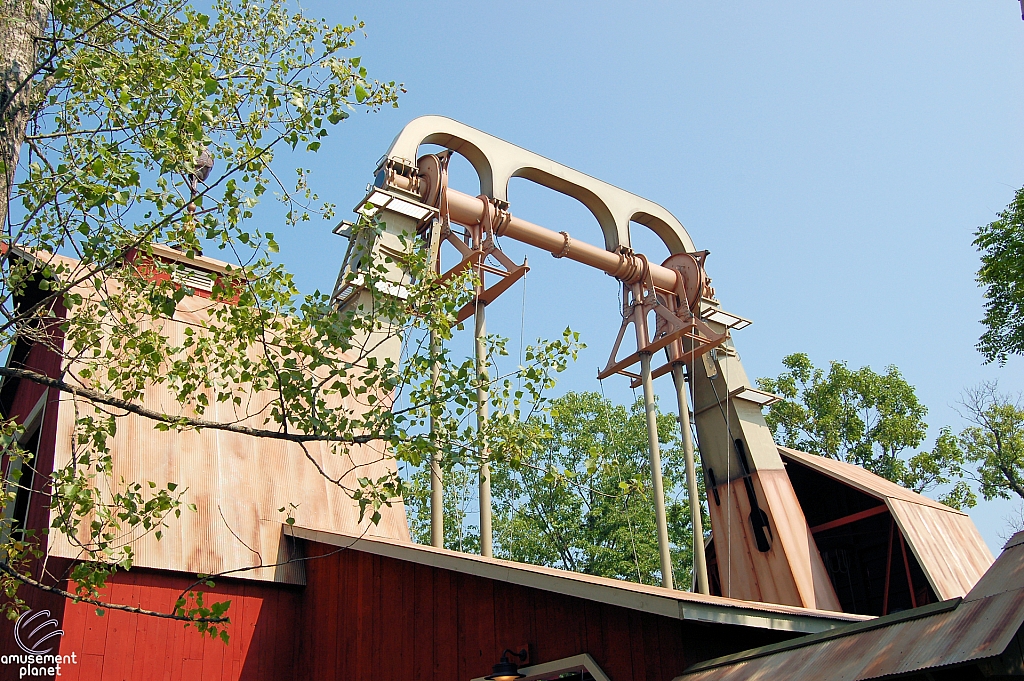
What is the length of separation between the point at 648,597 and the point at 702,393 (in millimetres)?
8721

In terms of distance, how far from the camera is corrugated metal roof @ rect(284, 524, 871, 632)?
5.62 metres

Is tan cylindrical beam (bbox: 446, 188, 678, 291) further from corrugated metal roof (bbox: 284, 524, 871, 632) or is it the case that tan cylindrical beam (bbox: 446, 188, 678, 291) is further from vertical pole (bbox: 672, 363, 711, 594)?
corrugated metal roof (bbox: 284, 524, 871, 632)

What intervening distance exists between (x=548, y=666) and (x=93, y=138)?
5.01 meters

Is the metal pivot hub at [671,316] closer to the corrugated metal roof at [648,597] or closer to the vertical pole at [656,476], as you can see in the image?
the vertical pole at [656,476]

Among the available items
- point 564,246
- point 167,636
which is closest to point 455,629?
point 167,636

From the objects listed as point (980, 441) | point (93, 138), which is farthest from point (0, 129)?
point (980, 441)

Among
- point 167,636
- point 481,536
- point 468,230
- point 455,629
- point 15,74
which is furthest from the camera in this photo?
point 468,230

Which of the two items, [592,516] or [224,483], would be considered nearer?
[224,483]

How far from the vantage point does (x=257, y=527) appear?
32.0 ft

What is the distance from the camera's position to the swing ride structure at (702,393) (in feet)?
36.1

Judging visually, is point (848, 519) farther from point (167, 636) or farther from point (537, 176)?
point (167, 636)

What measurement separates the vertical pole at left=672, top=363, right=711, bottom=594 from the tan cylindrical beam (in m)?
1.54

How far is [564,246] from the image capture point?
496 inches

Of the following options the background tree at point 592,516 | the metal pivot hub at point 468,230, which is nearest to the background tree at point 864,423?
the background tree at point 592,516
